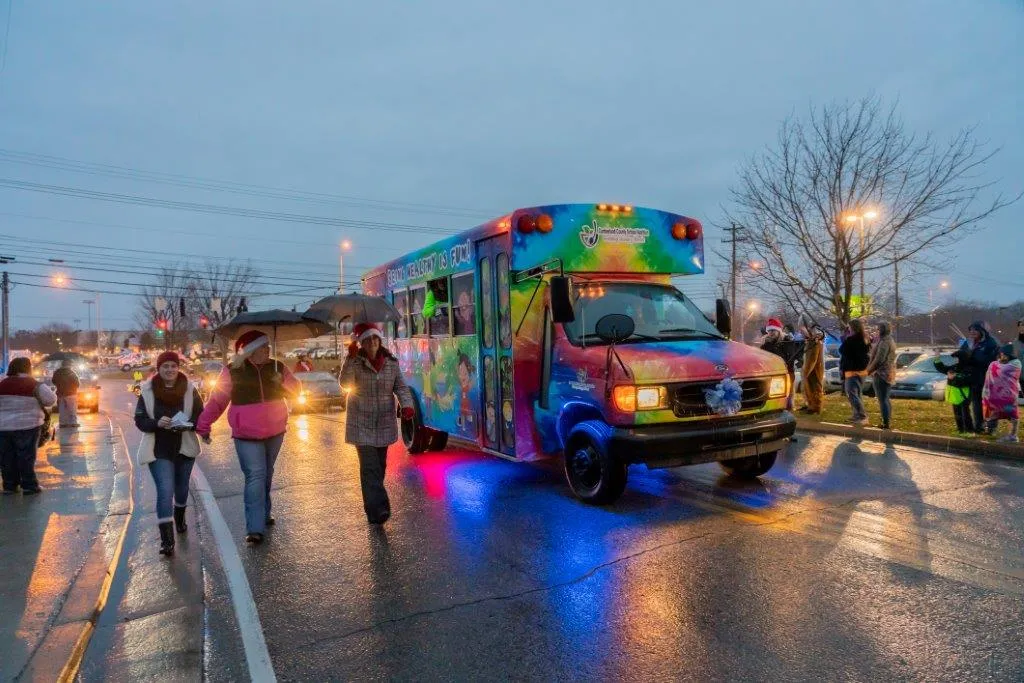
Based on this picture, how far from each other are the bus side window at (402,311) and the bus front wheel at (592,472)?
4.30 metres

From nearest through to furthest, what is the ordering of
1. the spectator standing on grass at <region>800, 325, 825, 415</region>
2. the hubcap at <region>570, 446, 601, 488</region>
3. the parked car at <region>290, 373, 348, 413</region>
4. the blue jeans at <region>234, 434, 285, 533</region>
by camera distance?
the blue jeans at <region>234, 434, 285, 533</region>
the hubcap at <region>570, 446, 601, 488</region>
the spectator standing on grass at <region>800, 325, 825, 415</region>
the parked car at <region>290, 373, 348, 413</region>

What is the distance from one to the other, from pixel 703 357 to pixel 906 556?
229 centimetres

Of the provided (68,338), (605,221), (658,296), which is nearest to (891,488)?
(658,296)

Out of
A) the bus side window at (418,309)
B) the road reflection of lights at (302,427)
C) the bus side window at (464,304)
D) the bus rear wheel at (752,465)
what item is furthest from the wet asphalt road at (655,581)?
the road reflection of lights at (302,427)

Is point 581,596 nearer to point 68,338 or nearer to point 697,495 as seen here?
point 697,495

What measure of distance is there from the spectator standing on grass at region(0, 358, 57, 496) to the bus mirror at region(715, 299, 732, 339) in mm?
8293

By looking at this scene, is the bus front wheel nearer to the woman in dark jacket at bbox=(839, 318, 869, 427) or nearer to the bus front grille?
the bus front grille

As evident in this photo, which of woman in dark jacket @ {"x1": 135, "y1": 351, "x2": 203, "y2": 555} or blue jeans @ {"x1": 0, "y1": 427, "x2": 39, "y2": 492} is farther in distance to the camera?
blue jeans @ {"x1": 0, "y1": 427, "x2": 39, "y2": 492}

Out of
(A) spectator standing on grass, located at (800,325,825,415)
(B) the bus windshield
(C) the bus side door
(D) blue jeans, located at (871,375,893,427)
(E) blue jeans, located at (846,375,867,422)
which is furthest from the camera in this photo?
(A) spectator standing on grass, located at (800,325,825,415)

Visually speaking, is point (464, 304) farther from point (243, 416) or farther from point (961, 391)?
point (961, 391)

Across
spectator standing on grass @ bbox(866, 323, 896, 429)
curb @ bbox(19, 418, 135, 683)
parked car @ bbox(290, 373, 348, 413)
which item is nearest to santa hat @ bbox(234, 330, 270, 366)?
curb @ bbox(19, 418, 135, 683)

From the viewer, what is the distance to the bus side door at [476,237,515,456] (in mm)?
7574

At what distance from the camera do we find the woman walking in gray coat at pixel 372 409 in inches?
261

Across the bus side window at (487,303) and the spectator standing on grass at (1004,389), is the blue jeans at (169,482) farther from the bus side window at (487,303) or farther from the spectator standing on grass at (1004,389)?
the spectator standing on grass at (1004,389)
